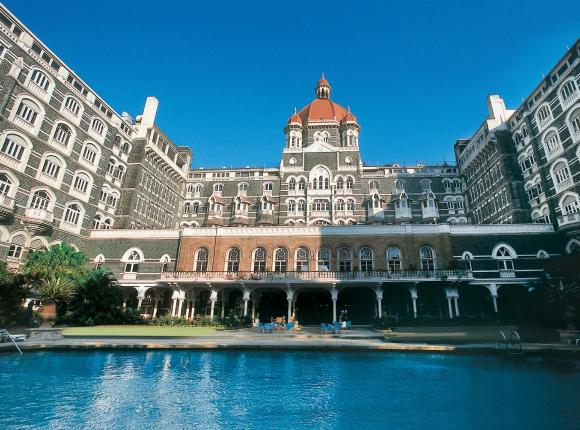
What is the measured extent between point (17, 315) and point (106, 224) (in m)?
16.9

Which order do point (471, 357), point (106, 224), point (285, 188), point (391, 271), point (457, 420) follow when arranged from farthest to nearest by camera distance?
point (285, 188), point (106, 224), point (391, 271), point (471, 357), point (457, 420)

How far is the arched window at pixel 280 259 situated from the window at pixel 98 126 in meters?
27.3

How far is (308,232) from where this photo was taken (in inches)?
1294

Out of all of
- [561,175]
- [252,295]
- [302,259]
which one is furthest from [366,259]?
[561,175]

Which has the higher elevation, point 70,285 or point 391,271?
point 391,271

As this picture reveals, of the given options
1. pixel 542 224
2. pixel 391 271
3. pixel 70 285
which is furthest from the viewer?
pixel 542 224

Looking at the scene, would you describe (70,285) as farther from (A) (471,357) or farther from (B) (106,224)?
Answer: (A) (471,357)

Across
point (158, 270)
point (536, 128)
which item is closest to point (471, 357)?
point (158, 270)

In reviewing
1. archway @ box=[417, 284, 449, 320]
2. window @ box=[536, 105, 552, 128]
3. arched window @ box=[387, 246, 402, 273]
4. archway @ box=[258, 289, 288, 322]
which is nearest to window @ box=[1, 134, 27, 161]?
archway @ box=[258, 289, 288, 322]

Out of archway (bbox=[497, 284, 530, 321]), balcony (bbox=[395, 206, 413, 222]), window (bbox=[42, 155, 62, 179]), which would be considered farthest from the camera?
balcony (bbox=[395, 206, 413, 222])

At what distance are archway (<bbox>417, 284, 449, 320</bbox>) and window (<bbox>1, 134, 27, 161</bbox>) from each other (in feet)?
130

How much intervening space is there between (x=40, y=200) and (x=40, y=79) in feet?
39.9

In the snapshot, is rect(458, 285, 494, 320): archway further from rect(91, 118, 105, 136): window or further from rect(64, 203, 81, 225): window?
rect(91, 118, 105, 136): window

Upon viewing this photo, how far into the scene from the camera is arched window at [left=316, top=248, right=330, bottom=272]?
3173cm
